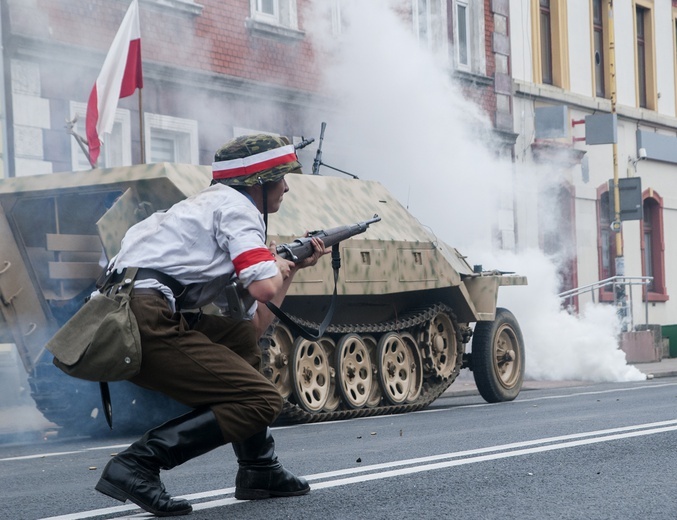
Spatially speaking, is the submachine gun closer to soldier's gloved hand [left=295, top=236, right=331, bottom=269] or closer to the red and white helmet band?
soldier's gloved hand [left=295, top=236, right=331, bottom=269]

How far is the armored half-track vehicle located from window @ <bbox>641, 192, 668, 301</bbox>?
15.7m

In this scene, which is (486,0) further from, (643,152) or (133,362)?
(133,362)

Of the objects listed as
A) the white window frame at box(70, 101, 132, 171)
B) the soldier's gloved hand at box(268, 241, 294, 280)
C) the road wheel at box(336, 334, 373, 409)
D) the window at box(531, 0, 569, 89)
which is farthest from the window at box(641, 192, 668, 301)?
the soldier's gloved hand at box(268, 241, 294, 280)

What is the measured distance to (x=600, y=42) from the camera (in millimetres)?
28953

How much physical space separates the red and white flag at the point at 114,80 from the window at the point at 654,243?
54.3ft

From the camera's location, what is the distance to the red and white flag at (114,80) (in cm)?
1538

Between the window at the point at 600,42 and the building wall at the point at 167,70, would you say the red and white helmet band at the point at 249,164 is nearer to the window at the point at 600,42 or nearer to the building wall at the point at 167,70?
the building wall at the point at 167,70

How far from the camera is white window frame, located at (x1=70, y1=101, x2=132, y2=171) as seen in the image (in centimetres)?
1670

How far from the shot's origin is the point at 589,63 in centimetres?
2817

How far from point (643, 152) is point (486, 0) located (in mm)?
5564

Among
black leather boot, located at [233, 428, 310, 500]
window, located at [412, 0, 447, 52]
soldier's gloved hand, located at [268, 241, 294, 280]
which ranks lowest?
black leather boot, located at [233, 428, 310, 500]

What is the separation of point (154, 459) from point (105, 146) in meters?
12.3

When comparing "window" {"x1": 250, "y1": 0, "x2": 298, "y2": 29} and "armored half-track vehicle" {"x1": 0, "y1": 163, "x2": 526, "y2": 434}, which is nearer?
"armored half-track vehicle" {"x1": 0, "y1": 163, "x2": 526, "y2": 434}

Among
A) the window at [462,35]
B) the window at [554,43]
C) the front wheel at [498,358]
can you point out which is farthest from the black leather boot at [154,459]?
the window at [554,43]
